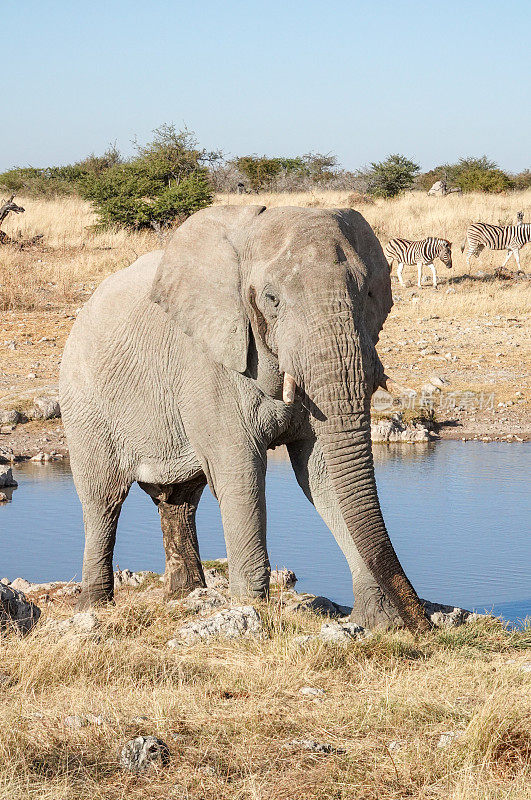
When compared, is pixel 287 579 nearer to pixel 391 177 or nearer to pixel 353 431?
pixel 353 431

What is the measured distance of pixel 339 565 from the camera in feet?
26.7

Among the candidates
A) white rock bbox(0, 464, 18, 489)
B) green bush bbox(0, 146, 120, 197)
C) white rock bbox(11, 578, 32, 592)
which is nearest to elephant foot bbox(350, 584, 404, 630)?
white rock bbox(11, 578, 32, 592)

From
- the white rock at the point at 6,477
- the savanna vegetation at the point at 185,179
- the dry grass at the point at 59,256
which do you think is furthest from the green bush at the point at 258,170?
the white rock at the point at 6,477

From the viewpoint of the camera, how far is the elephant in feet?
15.4

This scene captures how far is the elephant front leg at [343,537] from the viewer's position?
5266mm

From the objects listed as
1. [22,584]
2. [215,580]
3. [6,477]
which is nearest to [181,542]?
[215,580]

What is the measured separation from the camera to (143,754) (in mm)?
3492

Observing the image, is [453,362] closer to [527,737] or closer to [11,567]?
[11,567]

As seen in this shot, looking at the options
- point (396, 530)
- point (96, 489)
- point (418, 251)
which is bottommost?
point (396, 530)

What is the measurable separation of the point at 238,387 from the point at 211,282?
0.53 m

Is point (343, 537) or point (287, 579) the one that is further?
point (287, 579)

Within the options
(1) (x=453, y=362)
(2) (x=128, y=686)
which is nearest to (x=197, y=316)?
(2) (x=128, y=686)

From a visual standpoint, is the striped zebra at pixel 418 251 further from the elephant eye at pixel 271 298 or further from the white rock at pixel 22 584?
the elephant eye at pixel 271 298

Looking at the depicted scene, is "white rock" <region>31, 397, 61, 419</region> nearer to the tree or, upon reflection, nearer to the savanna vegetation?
the savanna vegetation
